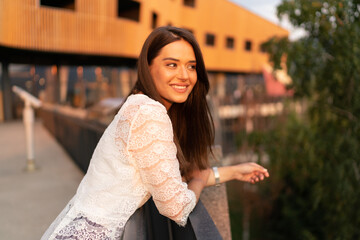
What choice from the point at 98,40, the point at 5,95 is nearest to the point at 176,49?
the point at 98,40

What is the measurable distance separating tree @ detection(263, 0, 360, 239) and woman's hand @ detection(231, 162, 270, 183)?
2223 millimetres

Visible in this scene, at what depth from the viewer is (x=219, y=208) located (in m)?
2.44

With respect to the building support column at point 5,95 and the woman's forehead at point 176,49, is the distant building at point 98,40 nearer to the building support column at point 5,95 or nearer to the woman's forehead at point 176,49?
the building support column at point 5,95

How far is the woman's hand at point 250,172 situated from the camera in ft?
6.18

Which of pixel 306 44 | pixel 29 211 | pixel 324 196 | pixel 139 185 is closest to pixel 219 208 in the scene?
pixel 139 185

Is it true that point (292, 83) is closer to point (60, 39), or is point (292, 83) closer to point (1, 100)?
point (60, 39)

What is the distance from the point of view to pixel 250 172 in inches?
74.8

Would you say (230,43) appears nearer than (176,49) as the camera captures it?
No

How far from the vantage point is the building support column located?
17828 mm

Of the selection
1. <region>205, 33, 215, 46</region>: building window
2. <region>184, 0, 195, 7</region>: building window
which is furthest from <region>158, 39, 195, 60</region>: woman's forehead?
<region>205, 33, 215, 46</region>: building window

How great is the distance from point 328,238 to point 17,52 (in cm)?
1747

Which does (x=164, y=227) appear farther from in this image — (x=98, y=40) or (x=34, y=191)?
(x=98, y=40)

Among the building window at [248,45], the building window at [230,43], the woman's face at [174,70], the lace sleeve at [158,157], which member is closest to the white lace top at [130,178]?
the lace sleeve at [158,157]

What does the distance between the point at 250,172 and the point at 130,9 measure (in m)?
20.3
